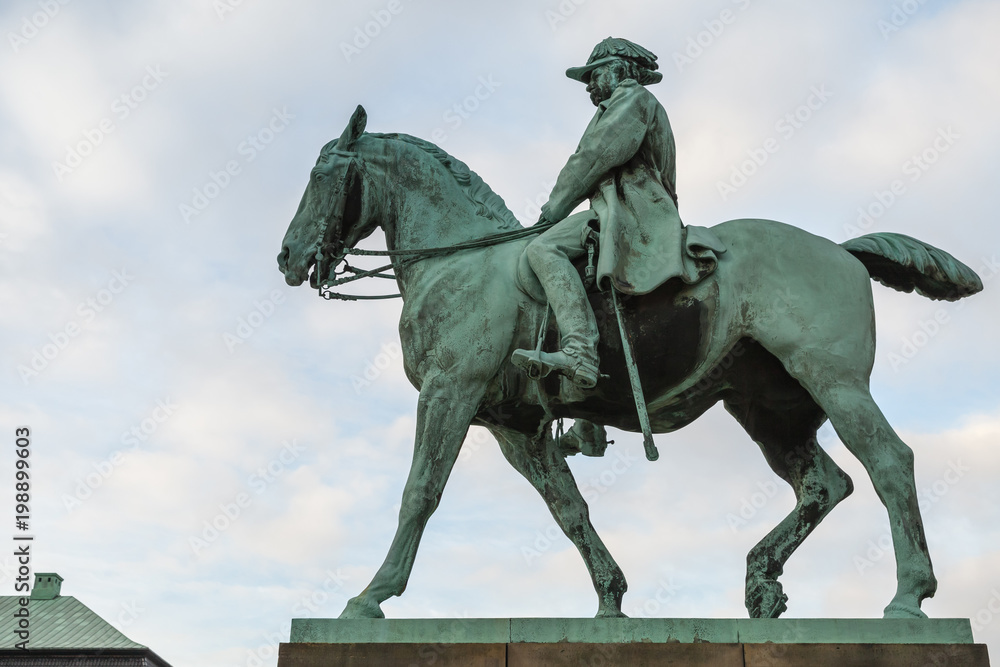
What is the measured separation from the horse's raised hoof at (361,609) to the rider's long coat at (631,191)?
3117mm

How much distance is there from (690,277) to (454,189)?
7.80 feet

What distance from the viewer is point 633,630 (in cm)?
852

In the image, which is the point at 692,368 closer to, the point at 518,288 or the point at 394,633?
the point at 518,288

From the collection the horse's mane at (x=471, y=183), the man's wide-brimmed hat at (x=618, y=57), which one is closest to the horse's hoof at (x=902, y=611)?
the horse's mane at (x=471, y=183)

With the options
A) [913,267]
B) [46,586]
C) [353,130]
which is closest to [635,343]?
[913,267]

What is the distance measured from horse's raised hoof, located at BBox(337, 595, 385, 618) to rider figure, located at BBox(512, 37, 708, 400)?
2124 millimetres

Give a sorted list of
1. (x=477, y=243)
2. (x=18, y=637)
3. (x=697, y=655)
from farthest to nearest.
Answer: (x=18, y=637) < (x=477, y=243) < (x=697, y=655)

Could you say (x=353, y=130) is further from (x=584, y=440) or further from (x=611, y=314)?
(x=584, y=440)

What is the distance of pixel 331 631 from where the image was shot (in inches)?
340

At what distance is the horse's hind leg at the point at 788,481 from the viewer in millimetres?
9734

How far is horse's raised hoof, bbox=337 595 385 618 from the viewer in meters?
8.81

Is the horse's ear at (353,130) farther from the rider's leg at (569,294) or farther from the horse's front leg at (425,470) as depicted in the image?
the horse's front leg at (425,470)

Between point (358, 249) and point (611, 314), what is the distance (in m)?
2.40

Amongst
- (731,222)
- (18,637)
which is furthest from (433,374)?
(18,637)
